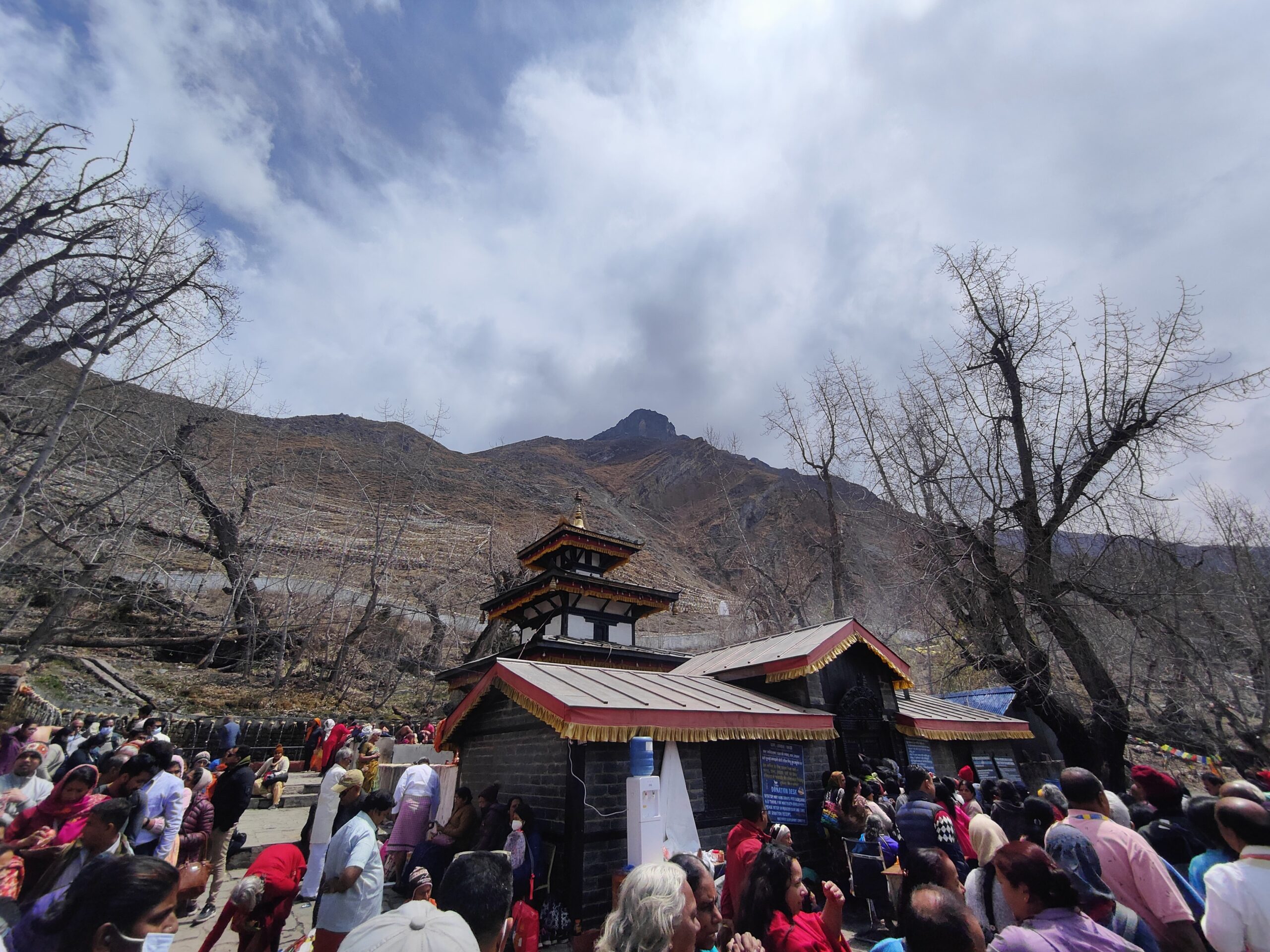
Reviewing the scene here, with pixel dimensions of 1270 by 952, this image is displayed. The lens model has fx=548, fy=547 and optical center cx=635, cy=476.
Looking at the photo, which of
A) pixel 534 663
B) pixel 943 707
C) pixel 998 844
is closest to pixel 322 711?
pixel 534 663

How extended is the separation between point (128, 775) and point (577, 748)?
4321 millimetres

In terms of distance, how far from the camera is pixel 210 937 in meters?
4.21

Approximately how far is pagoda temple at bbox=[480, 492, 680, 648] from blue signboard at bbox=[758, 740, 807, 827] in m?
9.34

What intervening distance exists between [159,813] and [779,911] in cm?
551

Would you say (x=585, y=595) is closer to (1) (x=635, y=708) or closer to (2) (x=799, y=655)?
(2) (x=799, y=655)

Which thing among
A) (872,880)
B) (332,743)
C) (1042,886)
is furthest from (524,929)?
(332,743)

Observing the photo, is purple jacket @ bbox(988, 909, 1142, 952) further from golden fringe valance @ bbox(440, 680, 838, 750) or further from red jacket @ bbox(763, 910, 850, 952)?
golden fringe valance @ bbox(440, 680, 838, 750)

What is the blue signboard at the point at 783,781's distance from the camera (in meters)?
8.55

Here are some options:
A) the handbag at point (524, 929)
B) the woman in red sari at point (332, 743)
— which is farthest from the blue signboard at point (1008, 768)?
the woman in red sari at point (332, 743)

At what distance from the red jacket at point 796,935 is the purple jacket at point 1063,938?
906 millimetres

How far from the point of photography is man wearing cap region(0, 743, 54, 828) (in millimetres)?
4797

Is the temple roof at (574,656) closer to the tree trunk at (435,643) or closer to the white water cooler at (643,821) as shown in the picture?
the white water cooler at (643,821)

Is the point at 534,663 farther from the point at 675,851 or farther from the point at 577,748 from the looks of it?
the point at 675,851

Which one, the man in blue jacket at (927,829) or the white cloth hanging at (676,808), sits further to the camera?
the white cloth hanging at (676,808)
